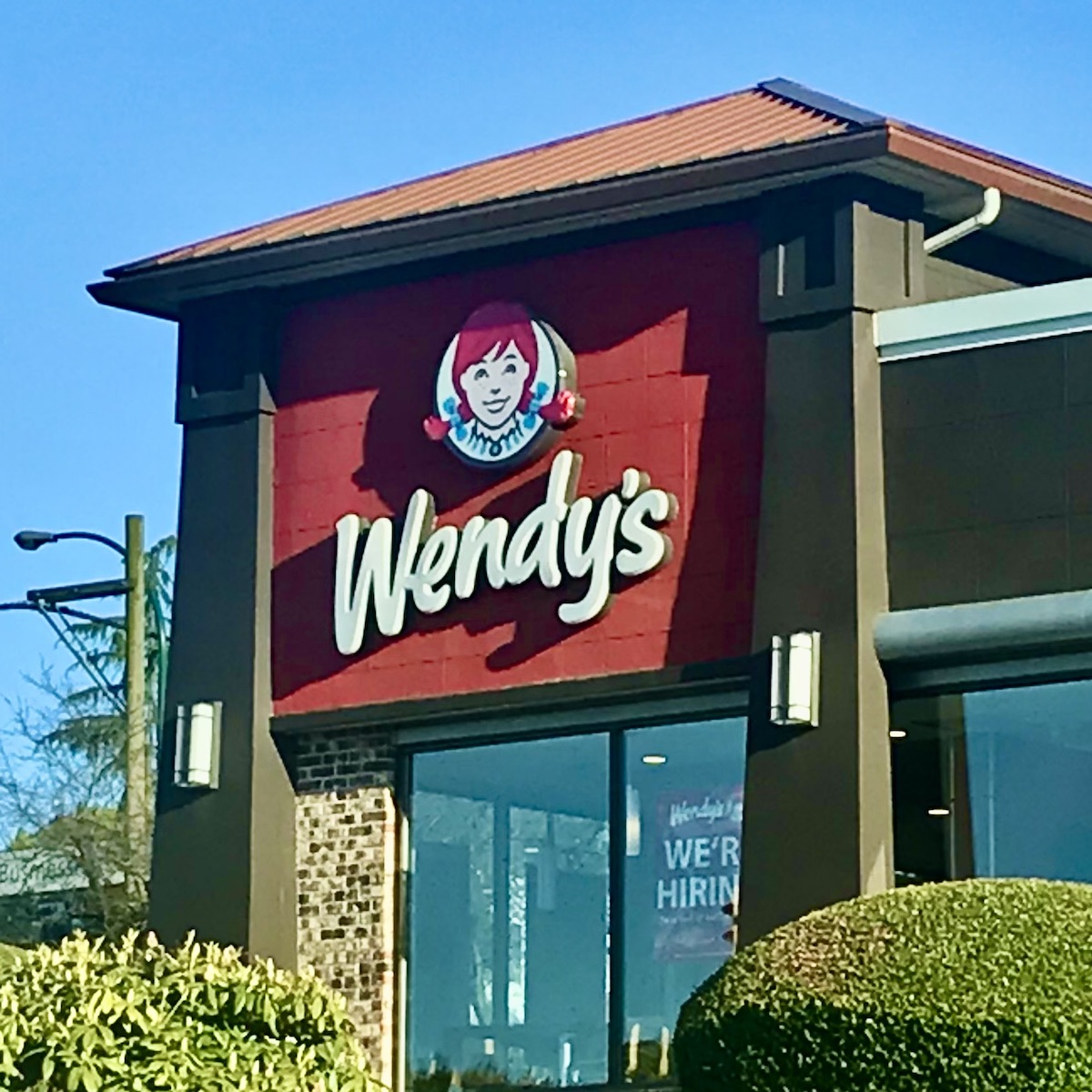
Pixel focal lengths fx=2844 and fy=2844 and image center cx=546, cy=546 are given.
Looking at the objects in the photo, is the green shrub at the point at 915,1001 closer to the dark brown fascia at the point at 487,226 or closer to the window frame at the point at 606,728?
the window frame at the point at 606,728

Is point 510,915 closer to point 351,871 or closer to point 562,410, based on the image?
point 351,871

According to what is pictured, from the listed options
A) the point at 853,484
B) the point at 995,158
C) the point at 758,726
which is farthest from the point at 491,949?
the point at 995,158

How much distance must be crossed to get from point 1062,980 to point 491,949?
7.06 m

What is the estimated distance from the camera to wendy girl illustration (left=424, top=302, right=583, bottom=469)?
19.9 metres

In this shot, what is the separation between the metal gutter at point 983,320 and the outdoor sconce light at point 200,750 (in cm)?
578

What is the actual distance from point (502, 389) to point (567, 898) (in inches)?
142

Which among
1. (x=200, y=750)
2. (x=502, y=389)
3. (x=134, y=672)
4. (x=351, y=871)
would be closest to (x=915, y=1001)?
(x=502, y=389)

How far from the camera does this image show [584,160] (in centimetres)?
2084

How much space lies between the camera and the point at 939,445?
18406 mm

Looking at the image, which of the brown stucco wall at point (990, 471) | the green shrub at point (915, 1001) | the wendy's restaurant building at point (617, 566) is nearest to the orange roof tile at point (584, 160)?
the wendy's restaurant building at point (617, 566)

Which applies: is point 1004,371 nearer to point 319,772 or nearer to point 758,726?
point 758,726

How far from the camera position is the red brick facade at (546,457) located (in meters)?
19.1

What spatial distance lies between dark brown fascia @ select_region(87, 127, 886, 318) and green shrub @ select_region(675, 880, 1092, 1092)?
5.70 meters

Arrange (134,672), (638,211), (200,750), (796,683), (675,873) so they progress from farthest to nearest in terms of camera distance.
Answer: (134,672), (200,750), (638,211), (675,873), (796,683)
